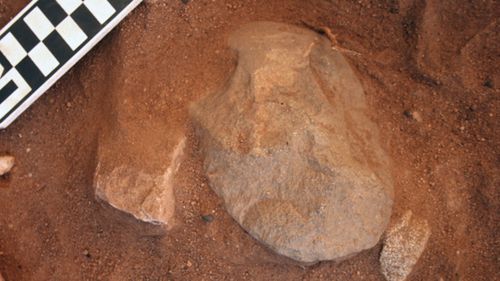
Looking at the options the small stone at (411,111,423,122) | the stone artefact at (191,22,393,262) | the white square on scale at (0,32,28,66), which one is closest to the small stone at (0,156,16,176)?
the white square on scale at (0,32,28,66)

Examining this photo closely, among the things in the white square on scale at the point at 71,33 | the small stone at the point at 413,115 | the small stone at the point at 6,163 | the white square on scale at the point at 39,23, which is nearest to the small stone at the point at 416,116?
the small stone at the point at 413,115

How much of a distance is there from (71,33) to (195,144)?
0.66 m

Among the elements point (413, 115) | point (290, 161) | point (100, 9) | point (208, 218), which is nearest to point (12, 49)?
point (100, 9)

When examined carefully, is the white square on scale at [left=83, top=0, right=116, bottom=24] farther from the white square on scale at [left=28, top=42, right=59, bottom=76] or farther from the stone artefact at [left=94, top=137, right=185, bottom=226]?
the stone artefact at [left=94, top=137, right=185, bottom=226]

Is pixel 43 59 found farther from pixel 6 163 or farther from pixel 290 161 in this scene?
pixel 290 161

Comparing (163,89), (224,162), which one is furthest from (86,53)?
(224,162)

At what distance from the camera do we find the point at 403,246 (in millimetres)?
1877

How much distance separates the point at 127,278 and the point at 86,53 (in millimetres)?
897

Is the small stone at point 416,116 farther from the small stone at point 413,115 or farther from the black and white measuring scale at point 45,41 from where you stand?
the black and white measuring scale at point 45,41

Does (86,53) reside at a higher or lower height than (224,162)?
higher

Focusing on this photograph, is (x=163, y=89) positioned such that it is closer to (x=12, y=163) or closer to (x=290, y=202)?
(x=290, y=202)

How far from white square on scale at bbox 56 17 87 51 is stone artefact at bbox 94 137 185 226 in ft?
1.68

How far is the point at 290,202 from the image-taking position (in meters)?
1.69

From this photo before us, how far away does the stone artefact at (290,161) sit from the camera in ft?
5.50
